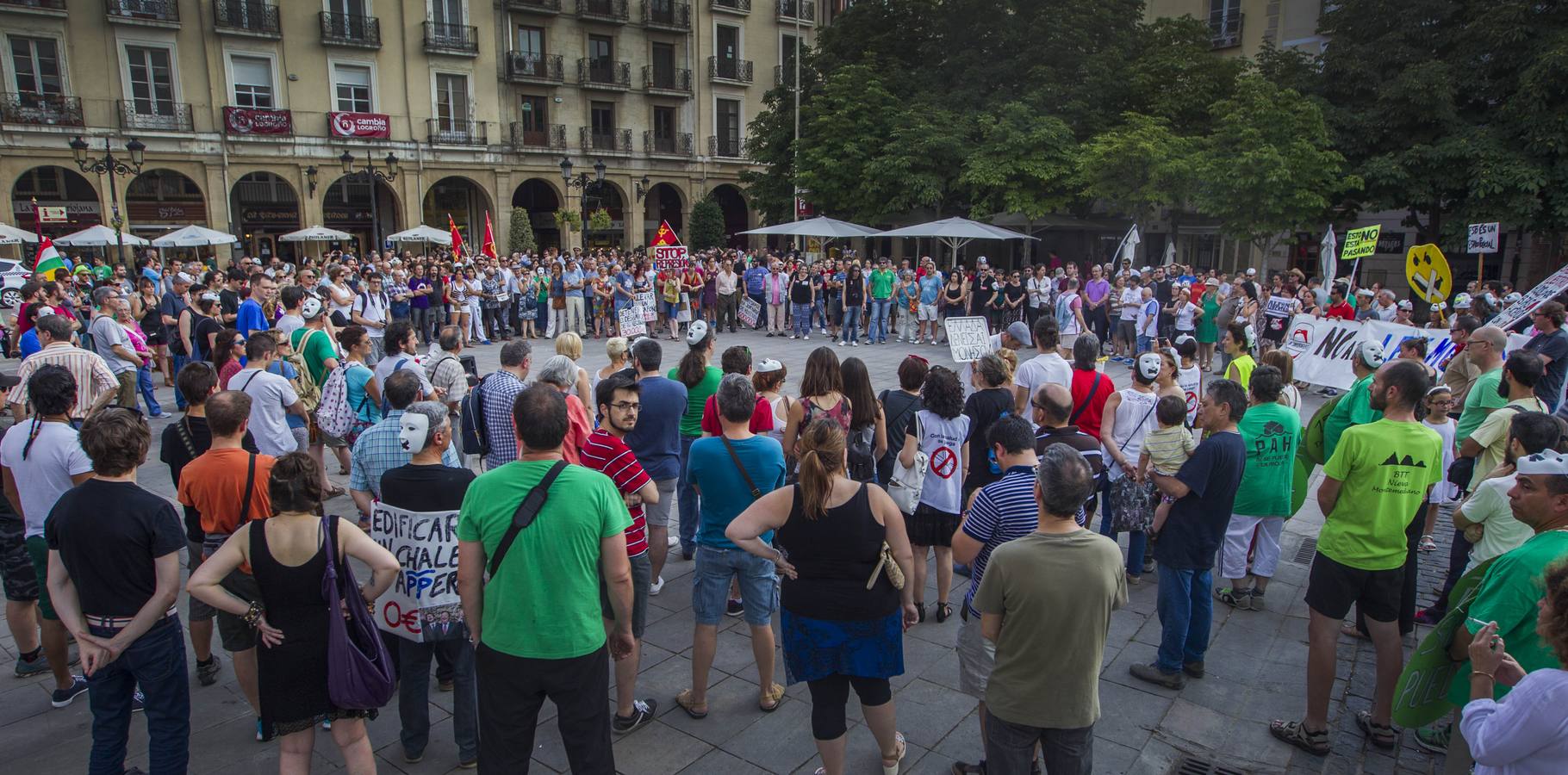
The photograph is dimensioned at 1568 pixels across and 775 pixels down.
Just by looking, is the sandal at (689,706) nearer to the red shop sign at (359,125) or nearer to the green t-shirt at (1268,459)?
the green t-shirt at (1268,459)

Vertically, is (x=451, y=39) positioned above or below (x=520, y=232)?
above

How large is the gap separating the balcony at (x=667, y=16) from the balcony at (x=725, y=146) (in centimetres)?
455

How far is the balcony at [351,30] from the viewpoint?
28906 mm

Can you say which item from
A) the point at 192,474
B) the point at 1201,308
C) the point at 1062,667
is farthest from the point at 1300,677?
the point at 1201,308

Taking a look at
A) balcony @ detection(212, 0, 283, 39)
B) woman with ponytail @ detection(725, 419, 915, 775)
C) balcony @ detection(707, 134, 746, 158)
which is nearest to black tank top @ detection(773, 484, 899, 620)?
woman with ponytail @ detection(725, 419, 915, 775)

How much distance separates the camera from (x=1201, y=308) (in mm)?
14602

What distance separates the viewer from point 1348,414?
5.43 meters

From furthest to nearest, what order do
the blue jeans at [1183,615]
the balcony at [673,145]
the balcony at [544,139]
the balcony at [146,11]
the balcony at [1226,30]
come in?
the balcony at [673,145] < the balcony at [544,139] < the balcony at [1226,30] < the balcony at [146,11] < the blue jeans at [1183,615]

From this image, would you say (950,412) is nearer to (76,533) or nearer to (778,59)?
(76,533)

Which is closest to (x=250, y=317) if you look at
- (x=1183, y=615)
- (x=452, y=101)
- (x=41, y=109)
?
(x=1183, y=615)

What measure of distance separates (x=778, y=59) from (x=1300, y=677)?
124 ft

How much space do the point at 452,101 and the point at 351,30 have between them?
3.87 metres

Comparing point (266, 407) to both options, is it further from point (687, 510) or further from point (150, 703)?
point (687, 510)

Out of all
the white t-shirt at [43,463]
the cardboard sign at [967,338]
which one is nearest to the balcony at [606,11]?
the cardboard sign at [967,338]
